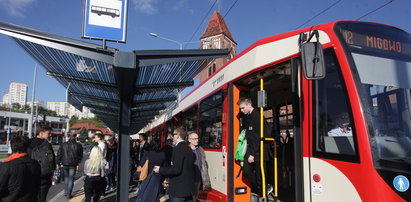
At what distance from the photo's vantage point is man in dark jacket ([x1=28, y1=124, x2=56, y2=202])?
570cm

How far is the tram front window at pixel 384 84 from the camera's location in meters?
2.92

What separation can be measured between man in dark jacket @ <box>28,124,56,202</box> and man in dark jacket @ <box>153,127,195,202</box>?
250 cm

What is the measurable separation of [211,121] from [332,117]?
3194 mm

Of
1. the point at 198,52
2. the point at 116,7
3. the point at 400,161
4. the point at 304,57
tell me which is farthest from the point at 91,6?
the point at 400,161

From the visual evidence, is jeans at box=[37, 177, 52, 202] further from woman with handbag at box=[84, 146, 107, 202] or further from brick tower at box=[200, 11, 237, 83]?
brick tower at box=[200, 11, 237, 83]

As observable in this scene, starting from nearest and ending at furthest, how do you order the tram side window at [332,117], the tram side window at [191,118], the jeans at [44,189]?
the tram side window at [332,117] < the jeans at [44,189] < the tram side window at [191,118]

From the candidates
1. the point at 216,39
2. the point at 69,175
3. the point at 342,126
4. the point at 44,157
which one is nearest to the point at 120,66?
the point at 342,126

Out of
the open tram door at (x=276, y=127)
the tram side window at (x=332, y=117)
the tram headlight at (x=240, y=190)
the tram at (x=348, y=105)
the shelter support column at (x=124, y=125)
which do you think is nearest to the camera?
the tram at (x=348, y=105)

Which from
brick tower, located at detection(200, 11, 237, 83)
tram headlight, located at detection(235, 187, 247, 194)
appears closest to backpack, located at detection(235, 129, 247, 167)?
tram headlight, located at detection(235, 187, 247, 194)

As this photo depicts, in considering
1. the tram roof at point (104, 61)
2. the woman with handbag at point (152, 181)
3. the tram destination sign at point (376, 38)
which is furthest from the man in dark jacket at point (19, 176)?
the tram destination sign at point (376, 38)

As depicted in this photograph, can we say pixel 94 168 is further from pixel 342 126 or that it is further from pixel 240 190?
pixel 342 126

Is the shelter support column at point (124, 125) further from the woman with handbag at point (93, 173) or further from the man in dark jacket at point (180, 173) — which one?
the woman with handbag at point (93, 173)

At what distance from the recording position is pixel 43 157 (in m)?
5.83

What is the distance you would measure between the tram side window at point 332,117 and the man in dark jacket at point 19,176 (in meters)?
3.64
